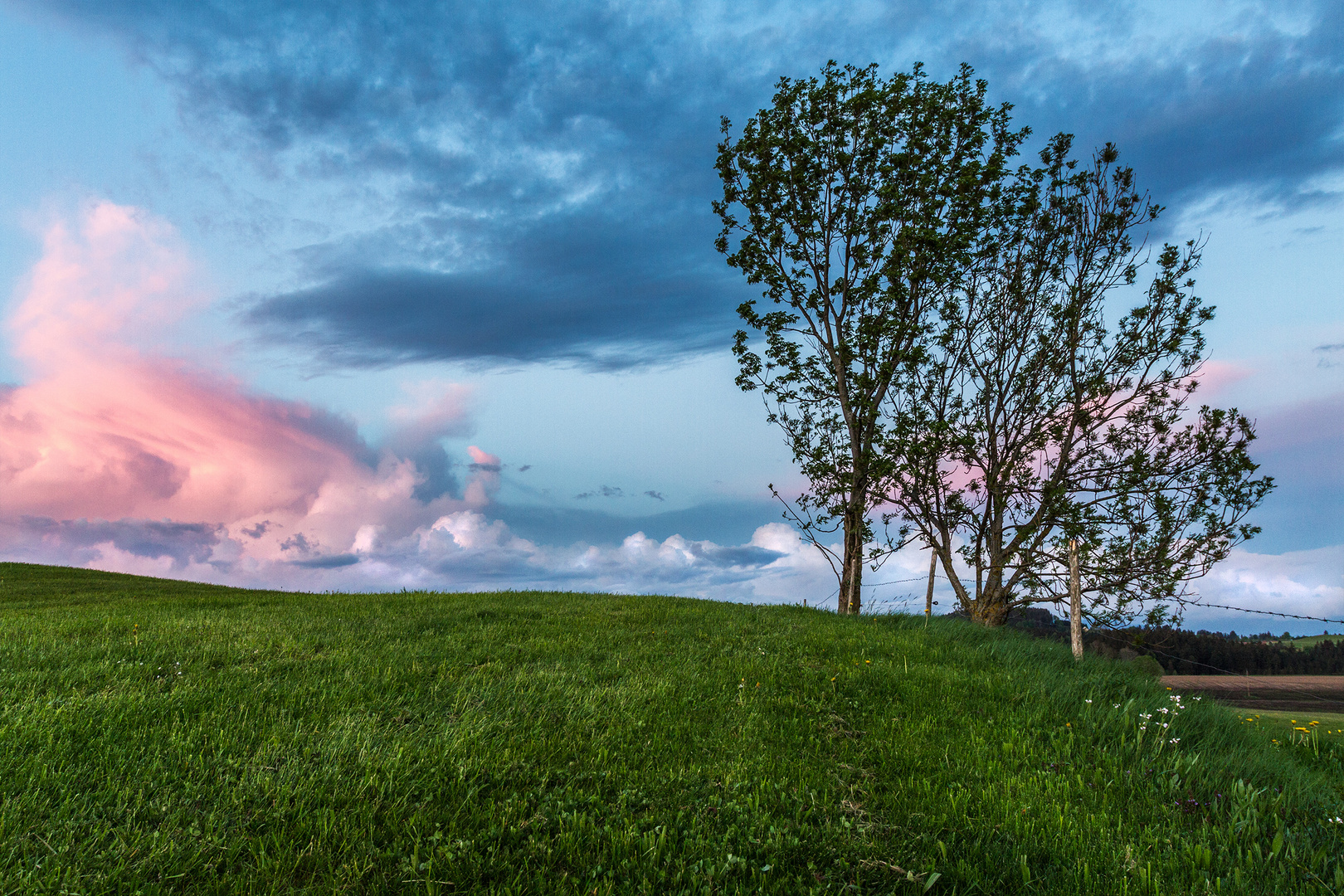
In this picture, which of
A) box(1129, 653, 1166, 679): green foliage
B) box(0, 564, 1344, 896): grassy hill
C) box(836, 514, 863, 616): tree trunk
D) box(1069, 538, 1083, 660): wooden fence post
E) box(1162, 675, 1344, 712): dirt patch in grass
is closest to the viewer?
box(0, 564, 1344, 896): grassy hill

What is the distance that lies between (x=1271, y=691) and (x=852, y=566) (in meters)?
10.8

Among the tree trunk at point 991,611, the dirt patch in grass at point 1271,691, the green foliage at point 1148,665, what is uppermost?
the tree trunk at point 991,611

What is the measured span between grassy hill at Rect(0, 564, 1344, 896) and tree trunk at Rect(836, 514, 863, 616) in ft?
20.9

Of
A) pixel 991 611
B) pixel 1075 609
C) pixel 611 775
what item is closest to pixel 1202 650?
pixel 991 611

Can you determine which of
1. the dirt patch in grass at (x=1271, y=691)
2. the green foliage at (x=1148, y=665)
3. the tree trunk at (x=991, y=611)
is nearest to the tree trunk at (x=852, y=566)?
the tree trunk at (x=991, y=611)

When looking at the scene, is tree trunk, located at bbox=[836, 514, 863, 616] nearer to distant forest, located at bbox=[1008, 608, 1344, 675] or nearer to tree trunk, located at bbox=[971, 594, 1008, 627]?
tree trunk, located at bbox=[971, 594, 1008, 627]

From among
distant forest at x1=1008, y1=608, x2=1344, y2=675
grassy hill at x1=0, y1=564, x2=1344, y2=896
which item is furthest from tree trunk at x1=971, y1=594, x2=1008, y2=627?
grassy hill at x1=0, y1=564, x2=1344, y2=896

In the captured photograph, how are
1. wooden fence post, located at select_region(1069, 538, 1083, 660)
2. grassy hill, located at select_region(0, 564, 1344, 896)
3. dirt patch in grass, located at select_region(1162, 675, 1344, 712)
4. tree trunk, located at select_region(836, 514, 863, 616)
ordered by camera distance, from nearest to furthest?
1. grassy hill, located at select_region(0, 564, 1344, 896)
2. wooden fence post, located at select_region(1069, 538, 1083, 660)
3. dirt patch in grass, located at select_region(1162, 675, 1344, 712)
4. tree trunk, located at select_region(836, 514, 863, 616)

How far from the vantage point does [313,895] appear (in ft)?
13.4

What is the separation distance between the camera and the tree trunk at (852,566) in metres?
16.8

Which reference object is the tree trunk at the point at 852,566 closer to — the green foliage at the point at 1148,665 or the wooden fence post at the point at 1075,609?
the wooden fence post at the point at 1075,609

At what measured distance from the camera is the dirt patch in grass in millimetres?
15602

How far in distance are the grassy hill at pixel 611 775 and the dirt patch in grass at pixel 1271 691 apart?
23.4ft

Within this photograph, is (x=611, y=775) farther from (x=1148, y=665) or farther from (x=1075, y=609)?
(x=1148, y=665)
